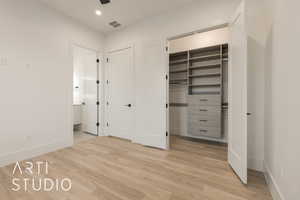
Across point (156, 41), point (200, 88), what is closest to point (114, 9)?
point (156, 41)

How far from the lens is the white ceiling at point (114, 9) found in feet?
9.02

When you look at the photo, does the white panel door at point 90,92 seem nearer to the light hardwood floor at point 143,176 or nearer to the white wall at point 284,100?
the light hardwood floor at point 143,176

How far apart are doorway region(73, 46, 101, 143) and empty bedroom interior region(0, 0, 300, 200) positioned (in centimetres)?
4

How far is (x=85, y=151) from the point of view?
9.66ft

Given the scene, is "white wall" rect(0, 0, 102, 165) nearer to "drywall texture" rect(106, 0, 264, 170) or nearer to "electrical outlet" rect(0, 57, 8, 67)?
"electrical outlet" rect(0, 57, 8, 67)

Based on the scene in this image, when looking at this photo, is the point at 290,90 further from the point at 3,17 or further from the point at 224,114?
the point at 3,17

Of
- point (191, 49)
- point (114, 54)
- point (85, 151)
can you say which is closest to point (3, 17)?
point (114, 54)

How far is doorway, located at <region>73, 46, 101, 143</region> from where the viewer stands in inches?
162

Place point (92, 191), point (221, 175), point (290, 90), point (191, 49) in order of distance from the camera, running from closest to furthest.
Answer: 1. point (290, 90)
2. point (92, 191)
3. point (221, 175)
4. point (191, 49)

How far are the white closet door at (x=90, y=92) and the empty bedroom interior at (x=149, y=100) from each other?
4cm

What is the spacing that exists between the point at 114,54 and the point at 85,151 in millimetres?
2576

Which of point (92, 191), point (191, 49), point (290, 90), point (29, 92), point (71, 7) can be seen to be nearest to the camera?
point (290, 90)

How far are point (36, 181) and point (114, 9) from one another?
10.8 ft

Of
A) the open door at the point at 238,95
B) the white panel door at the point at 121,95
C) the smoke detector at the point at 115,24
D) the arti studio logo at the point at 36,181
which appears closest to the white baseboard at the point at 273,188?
the open door at the point at 238,95
